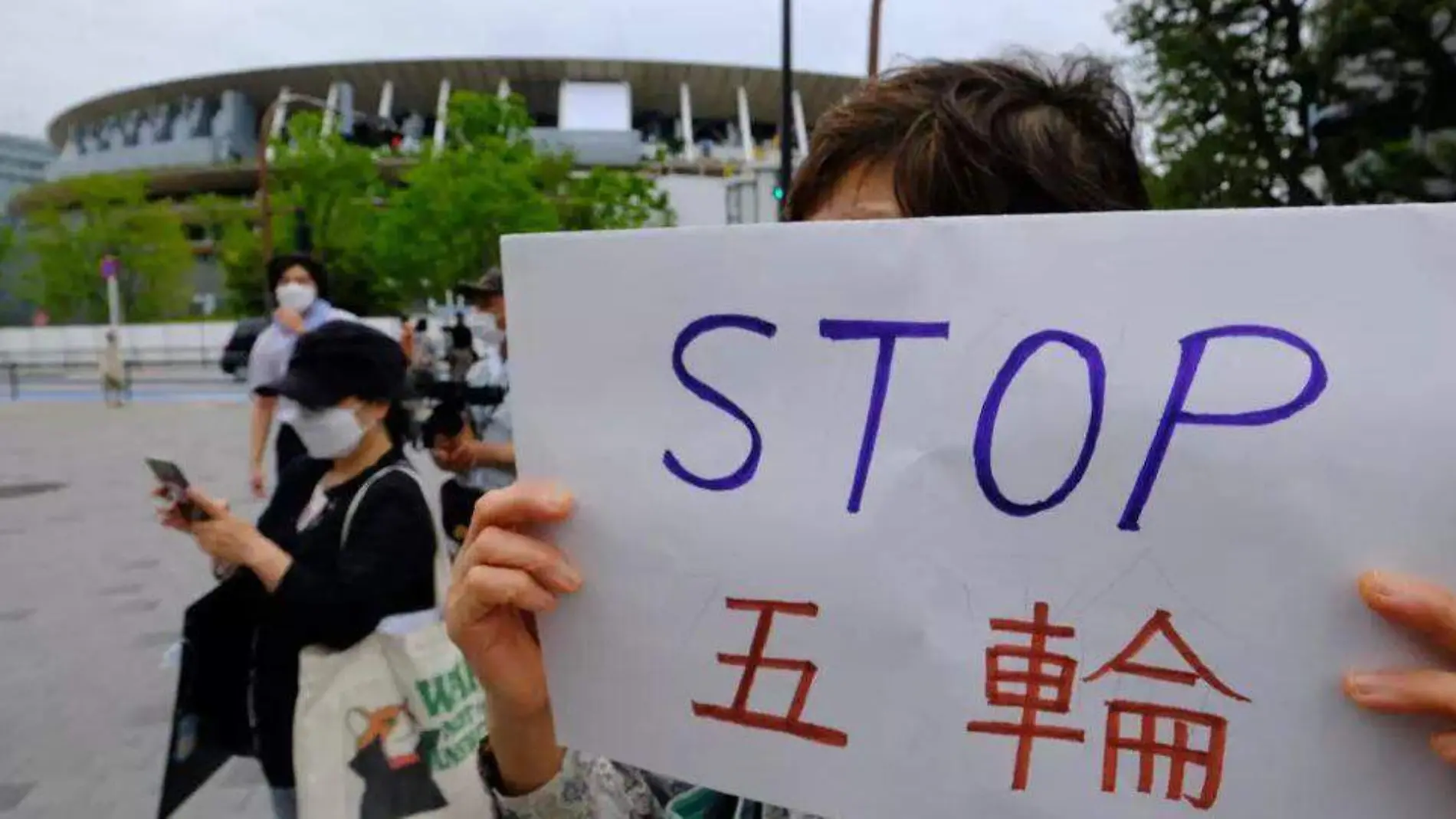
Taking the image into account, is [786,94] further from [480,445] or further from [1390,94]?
[480,445]

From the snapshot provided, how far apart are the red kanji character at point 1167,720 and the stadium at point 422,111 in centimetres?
5440

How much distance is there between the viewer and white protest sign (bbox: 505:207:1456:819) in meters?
0.81

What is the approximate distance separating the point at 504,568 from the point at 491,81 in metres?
65.7

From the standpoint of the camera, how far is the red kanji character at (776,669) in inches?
38.5

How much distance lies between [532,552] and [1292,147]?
14456 millimetres

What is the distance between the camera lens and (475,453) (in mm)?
4273

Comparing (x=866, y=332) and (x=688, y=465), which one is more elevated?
(x=866, y=332)

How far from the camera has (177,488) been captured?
7.41 ft

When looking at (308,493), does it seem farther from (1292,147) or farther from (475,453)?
(1292,147)

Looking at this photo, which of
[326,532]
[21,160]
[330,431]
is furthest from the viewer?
[21,160]

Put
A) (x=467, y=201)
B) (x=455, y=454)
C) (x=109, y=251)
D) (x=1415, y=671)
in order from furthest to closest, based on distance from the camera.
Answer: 1. (x=109, y=251)
2. (x=467, y=201)
3. (x=455, y=454)
4. (x=1415, y=671)

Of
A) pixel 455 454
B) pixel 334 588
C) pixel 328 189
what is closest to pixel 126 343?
pixel 328 189

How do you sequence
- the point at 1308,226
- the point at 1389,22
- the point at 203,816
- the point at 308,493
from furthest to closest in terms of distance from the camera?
the point at 1389,22 < the point at 203,816 < the point at 308,493 < the point at 1308,226

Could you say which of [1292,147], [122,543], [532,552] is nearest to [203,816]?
[532,552]
